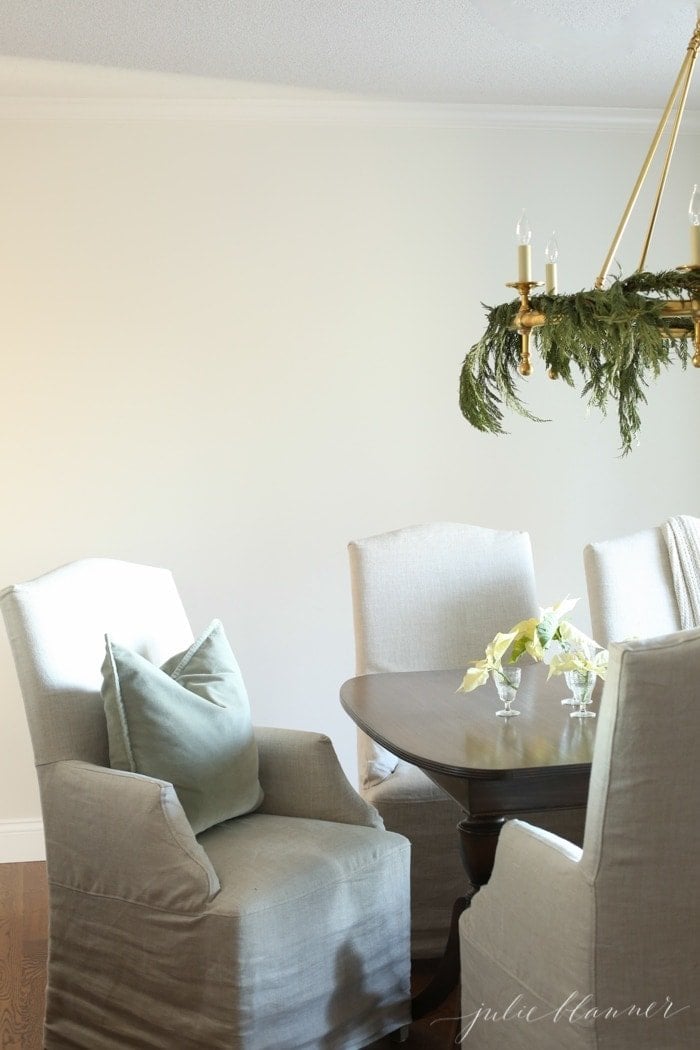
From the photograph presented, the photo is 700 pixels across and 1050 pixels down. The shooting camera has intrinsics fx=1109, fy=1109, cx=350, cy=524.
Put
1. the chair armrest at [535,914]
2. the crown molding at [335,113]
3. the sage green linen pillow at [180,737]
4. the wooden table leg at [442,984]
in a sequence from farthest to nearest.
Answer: the crown molding at [335,113] → the wooden table leg at [442,984] → the sage green linen pillow at [180,737] → the chair armrest at [535,914]

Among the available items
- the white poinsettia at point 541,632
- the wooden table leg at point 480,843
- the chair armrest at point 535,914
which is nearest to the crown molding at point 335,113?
the white poinsettia at point 541,632

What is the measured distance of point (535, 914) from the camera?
173cm

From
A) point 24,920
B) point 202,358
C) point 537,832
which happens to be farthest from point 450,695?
point 202,358

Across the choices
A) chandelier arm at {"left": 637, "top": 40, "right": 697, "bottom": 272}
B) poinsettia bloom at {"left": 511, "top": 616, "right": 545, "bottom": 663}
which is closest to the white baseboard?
poinsettia bloom at {"left": 511, "top": 616, "right": 545, "bottom": 663}

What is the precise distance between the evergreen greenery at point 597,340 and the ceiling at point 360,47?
923 mm

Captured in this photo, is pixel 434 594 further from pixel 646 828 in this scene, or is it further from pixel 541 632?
pixel 646 828

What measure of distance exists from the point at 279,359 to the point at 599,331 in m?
2.05

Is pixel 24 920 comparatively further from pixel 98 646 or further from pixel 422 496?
pixel 422 496

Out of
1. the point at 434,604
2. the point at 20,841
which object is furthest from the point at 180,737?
the point at 20,841

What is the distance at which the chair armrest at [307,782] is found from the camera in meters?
2.52

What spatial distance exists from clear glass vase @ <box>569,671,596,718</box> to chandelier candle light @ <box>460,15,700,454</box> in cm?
51

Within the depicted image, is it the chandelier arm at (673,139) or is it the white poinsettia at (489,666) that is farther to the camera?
the white poinsettia at (489,666)

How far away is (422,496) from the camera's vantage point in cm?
409

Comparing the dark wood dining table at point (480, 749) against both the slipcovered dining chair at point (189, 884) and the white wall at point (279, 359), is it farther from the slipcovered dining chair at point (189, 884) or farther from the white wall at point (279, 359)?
the white wall at point (279, 359)
